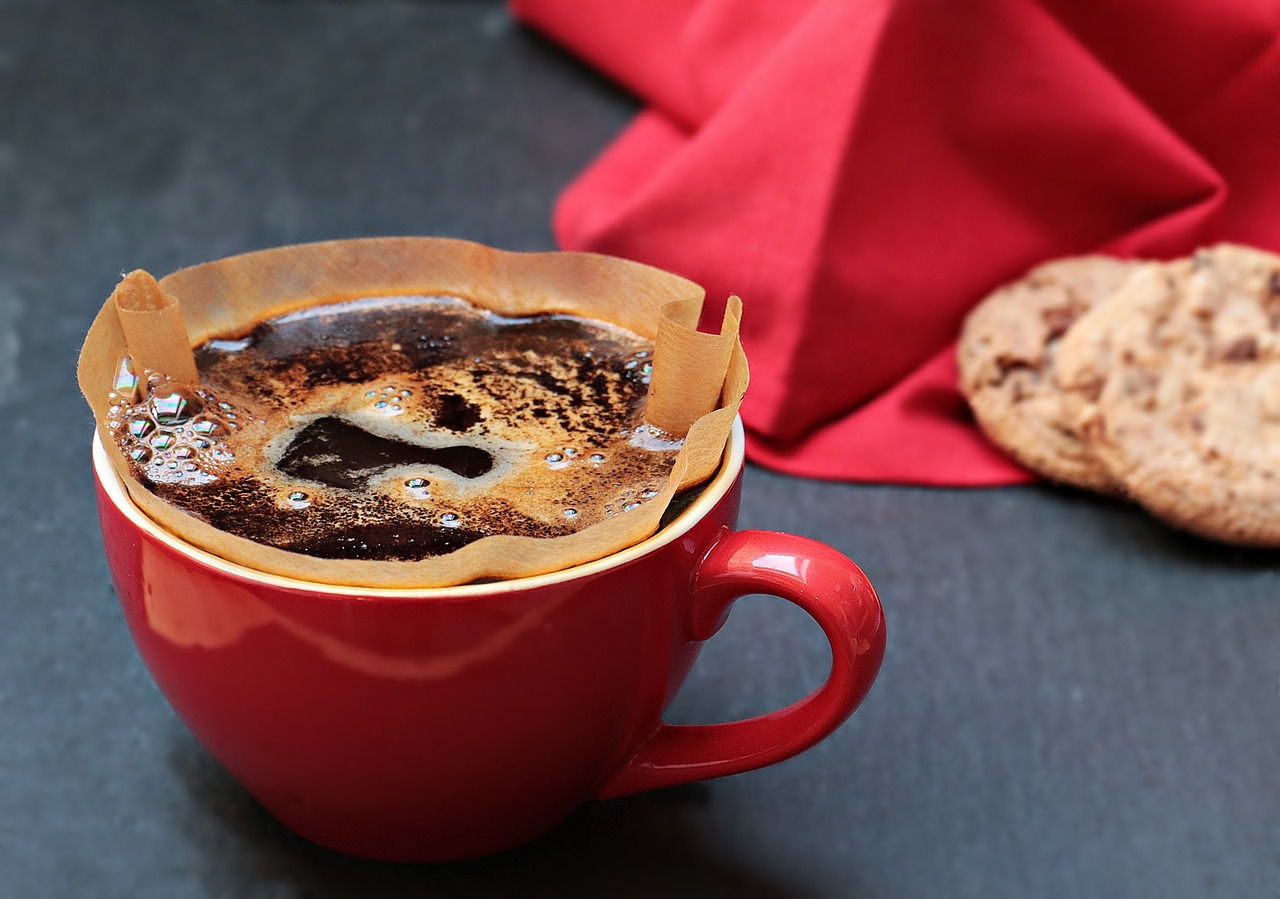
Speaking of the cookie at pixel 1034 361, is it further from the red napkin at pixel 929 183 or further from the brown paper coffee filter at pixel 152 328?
the brown paper coffee filter at pixel 152 328

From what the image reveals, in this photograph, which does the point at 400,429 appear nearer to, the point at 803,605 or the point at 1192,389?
the point at 803,605

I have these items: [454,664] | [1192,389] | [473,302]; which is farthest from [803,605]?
[1192,389]

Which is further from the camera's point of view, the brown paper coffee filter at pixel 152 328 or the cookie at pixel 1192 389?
the cookie at pixel 1192 389

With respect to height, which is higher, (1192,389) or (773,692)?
(1192,389)

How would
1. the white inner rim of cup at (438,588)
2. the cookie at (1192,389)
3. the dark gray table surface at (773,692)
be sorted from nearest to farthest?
the white inner rim of cup at (438,588) → the dark gray table surface at (773,692) → the cookie at (1192,389)

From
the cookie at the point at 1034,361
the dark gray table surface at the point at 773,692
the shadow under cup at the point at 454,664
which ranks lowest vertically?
the dark gray table surface at the point at 773,692

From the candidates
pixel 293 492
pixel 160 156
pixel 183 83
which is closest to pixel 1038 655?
pixel 293 492

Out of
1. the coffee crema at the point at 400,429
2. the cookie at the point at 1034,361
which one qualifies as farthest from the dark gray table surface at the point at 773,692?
the coffee crema at the point at 400,429
